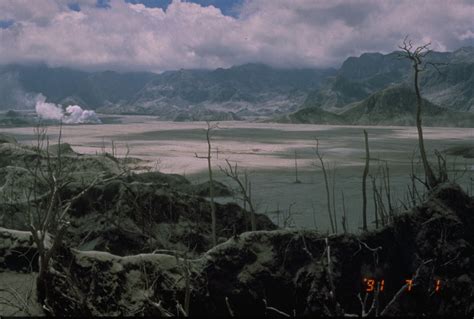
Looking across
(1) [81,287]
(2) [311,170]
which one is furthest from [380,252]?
(2) [311,170]

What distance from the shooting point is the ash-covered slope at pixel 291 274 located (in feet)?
18.2

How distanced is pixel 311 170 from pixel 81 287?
68.6ft

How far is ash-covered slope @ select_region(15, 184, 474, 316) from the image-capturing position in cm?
556

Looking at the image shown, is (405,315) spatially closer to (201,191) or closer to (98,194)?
(98,194)

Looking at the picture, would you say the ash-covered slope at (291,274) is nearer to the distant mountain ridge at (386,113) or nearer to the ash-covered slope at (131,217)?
the ash-covered slope at (131,217)

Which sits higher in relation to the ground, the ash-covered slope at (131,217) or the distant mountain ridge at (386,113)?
the distant mountain ridge at (386,113)

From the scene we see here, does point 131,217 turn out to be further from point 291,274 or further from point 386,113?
point 386,113

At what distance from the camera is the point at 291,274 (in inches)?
239

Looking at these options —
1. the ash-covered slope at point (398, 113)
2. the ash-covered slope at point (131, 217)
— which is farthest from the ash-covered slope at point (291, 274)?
the ash-covered slope at point (398, 113)

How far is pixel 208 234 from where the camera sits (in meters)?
9.74
